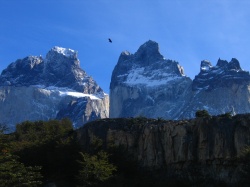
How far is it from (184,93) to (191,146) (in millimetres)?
136370

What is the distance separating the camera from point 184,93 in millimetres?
180375

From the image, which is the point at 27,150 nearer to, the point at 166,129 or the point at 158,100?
the point at 166,129

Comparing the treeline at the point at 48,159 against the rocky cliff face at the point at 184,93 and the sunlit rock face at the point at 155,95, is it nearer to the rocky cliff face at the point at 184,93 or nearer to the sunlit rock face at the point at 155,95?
the rocky cliff face at the point at 184,93

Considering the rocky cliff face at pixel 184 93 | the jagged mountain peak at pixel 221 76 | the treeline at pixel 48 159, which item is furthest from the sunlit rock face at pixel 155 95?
the treeline at pixel 48 159

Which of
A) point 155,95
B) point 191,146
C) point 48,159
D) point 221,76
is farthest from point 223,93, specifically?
point 191,146

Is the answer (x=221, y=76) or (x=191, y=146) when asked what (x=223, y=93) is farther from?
(x=191, y=146)

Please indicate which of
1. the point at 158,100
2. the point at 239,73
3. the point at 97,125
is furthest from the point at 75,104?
the point at 97,125

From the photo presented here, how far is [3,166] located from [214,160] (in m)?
18.6

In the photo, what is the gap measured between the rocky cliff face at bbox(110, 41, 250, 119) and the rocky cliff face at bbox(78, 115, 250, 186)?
10939 cm

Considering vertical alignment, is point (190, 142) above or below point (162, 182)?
above

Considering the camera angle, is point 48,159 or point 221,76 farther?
point 221,76

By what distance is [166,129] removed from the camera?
4753 centimetres

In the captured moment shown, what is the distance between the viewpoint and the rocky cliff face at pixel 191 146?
42.8m

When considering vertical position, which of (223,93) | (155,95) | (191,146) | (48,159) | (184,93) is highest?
(155,95)
